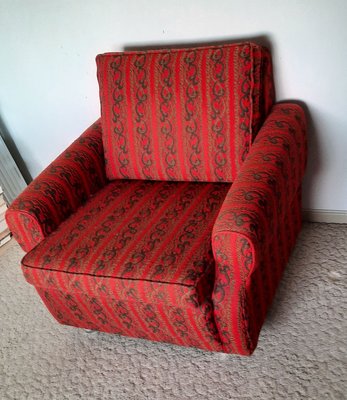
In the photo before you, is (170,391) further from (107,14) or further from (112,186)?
(107,14)

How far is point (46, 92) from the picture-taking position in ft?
6.93

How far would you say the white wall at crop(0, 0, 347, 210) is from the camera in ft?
5.18

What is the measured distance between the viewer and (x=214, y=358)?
150 centimetres

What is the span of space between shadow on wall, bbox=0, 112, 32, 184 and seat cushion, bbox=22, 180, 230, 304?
3.00 ft

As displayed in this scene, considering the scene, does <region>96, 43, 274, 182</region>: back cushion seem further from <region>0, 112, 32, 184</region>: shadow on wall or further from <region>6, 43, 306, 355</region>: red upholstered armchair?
<region>0, 112, 32, 184</region>: shadow on wall

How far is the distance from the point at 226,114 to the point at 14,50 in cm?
109

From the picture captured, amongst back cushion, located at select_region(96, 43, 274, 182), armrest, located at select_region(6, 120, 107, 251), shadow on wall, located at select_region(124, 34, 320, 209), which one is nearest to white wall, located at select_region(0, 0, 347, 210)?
shadow on wall, located at select_region(124, 34, 320, 209)

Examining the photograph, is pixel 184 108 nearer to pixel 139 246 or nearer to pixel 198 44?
pixel 198 44

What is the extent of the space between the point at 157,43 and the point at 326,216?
1012 mm

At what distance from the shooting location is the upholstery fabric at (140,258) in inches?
49.8

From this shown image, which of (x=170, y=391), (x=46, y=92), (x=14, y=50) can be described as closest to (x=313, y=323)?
(x=170, y=391)

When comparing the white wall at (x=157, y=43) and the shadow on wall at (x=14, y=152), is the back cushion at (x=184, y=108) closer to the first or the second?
the white wall at (x=157, y=43)

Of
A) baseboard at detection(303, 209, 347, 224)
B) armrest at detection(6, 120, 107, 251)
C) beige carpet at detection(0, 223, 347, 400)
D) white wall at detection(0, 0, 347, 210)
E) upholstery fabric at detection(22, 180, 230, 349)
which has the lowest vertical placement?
beige carpet at detection(0, 223, 347, 400)

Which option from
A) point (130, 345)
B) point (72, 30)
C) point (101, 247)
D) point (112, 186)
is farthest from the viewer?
point (72, 30)
